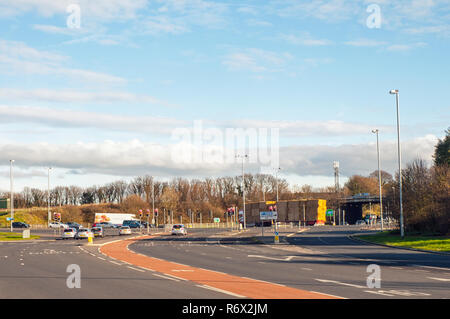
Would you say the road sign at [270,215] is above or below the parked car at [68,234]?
above

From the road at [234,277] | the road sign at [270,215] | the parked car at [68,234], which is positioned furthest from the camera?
the parked car at [68,234]

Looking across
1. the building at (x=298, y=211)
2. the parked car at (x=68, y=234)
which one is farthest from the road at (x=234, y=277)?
the building at (x=298, y=211)

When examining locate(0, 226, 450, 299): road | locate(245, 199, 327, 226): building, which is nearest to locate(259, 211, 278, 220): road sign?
locate(0, 226, 450, 299): road

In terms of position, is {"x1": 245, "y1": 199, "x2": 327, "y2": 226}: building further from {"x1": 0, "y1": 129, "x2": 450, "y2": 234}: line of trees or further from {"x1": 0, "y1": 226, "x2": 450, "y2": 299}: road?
{"x1": 0, "y1": 226, "x2": 450, "y2": 299}: road

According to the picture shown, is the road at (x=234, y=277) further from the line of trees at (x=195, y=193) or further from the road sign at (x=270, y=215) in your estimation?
the line of trees at (x=195, y=193)

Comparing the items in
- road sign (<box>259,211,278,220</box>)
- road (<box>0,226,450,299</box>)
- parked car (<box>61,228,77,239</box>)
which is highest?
road sign (<box>259,211,278,220</box>)

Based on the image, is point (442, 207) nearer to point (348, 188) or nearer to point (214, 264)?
point (214, 264)

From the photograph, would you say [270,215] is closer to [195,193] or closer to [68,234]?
[68,234]

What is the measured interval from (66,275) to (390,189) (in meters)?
45.8

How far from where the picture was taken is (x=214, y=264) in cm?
2703

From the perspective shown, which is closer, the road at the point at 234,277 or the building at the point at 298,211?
the road at the point at 234,277

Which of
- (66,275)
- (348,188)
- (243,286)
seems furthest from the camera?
(348,188)

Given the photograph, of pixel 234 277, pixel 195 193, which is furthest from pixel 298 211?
pixel 234 277
